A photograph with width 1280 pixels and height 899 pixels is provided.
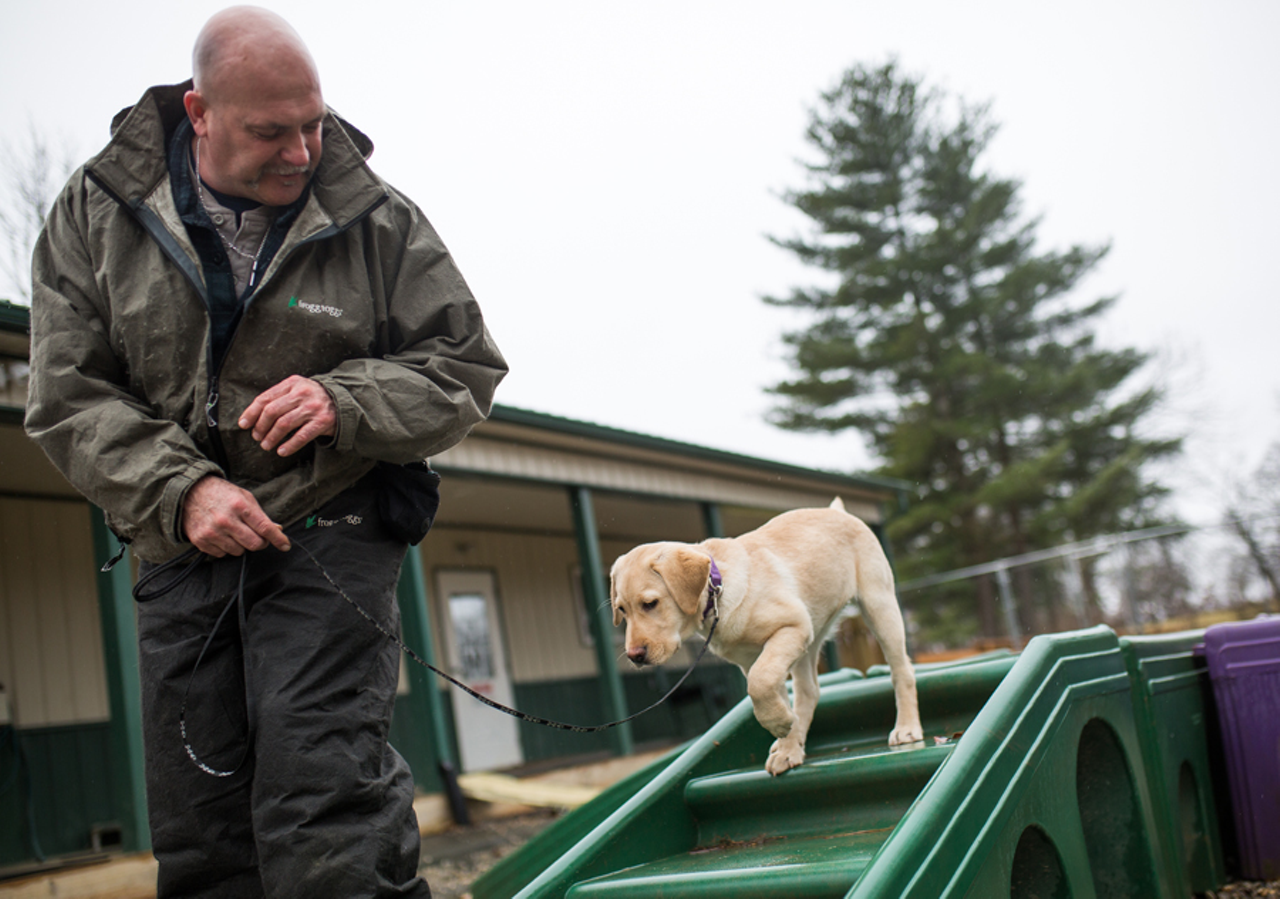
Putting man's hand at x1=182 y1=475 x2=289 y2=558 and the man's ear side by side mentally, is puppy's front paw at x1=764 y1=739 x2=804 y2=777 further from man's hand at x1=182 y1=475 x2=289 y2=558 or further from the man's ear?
the man's ear

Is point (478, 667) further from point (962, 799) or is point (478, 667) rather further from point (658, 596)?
point (962, 799)

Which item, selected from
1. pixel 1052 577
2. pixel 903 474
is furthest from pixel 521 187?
pixel 903 474

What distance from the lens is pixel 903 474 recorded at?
24.6 metres

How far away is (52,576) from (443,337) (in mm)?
8130

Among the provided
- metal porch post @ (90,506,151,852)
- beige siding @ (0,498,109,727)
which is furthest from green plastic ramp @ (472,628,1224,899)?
beige siding @ (0,498,109,727)

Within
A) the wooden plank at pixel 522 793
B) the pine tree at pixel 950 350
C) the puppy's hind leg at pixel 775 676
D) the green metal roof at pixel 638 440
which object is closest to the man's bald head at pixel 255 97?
the puppy's hind leg at pixel 775 676

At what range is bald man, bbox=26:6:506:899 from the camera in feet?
5.90

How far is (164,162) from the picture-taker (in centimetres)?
204

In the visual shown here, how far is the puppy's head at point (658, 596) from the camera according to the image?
2256mm

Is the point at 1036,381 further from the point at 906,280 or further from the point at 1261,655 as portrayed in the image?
the point at 1261,655

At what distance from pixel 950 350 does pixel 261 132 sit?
81.2ft

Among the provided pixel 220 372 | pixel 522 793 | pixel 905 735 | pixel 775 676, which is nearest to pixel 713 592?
pixel 775 676

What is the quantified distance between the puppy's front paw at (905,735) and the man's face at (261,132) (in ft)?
7.25

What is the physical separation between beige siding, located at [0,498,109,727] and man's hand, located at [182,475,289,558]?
7.83 metres
